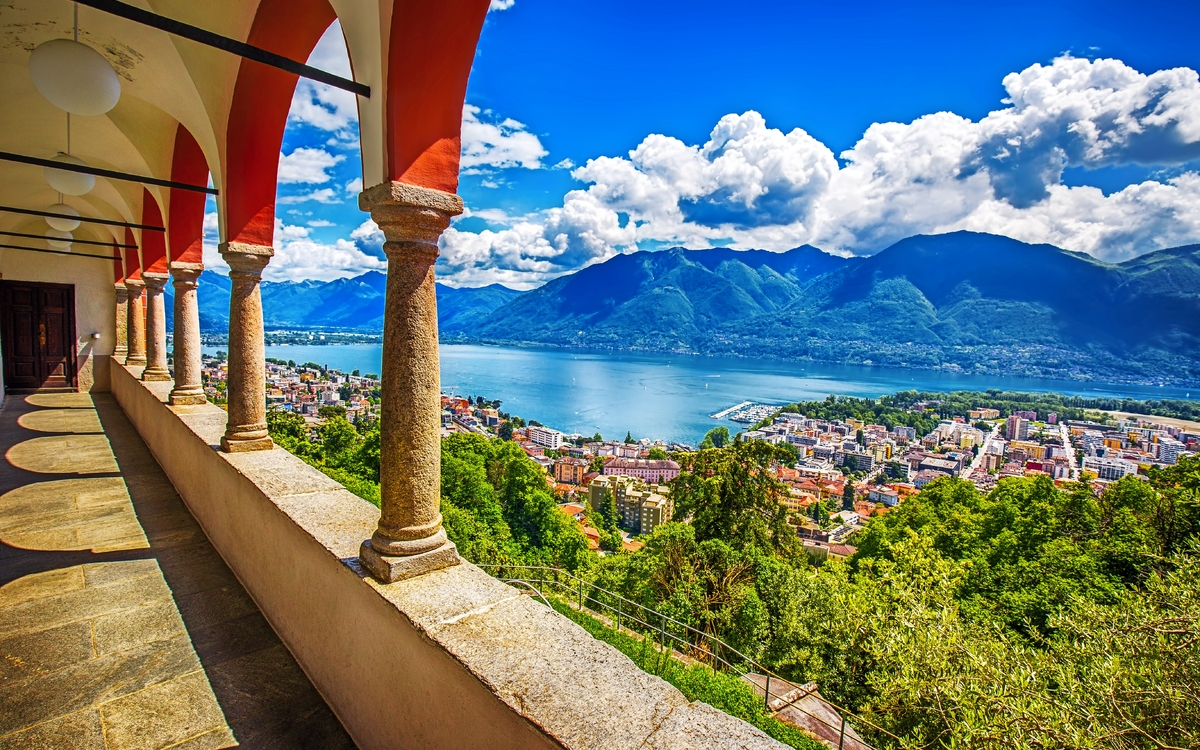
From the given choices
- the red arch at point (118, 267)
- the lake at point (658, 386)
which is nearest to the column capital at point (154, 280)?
the red arch at point (118, 267)

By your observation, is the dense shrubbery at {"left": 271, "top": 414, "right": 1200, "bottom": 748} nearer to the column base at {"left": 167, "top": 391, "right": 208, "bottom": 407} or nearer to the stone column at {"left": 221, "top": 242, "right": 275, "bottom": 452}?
the stone column at {"left": 221, "top": 242, "right": 275, "bottom": 452}

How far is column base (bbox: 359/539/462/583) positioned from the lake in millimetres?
45649

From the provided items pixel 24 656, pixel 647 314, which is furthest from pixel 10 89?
pixel 647 314

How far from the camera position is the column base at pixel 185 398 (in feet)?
17.3

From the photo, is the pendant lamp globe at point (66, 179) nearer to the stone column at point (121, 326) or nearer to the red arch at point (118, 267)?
the red arch at point (118, 267)

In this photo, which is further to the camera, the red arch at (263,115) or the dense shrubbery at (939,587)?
the dense shrubbery at (939,587)

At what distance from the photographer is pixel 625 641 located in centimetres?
778

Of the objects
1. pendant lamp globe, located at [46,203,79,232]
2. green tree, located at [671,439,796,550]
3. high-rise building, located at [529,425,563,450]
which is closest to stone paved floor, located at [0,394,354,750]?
pendant lamp globe, located at [46,203,79,232]

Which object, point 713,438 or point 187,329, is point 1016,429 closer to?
point 713,438

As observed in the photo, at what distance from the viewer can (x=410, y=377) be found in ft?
6.70

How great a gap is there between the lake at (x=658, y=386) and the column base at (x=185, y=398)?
4336cm

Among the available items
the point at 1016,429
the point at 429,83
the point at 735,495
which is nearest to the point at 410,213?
the point at 429,83

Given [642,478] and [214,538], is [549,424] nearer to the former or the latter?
[642,478]

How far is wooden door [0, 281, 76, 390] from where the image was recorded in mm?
9047
